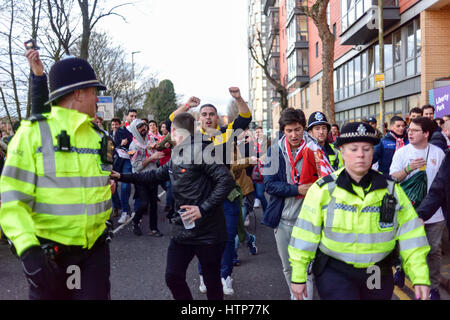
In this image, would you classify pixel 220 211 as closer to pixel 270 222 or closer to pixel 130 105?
pixel 270 222

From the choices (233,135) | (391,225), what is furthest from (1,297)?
(391,225)

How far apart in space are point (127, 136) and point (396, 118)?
553cm

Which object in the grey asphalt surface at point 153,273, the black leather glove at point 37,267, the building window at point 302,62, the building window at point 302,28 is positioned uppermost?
the building window at point 302,28

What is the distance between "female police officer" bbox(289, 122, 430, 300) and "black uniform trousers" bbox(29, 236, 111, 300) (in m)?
1.20

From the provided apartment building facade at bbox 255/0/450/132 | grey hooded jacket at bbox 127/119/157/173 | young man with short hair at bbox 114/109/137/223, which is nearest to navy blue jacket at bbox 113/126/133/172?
young man with short hair at bbox 114/109/137/223

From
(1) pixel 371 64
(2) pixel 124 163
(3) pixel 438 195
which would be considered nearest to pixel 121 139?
(2) pixel 124 163

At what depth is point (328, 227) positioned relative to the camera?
271 centimetres

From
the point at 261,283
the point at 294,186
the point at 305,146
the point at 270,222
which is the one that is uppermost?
the point at 305,146

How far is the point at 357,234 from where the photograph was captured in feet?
8.67

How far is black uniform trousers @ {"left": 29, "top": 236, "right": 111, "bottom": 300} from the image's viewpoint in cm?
247

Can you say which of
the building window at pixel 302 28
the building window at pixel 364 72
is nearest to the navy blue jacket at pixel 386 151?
the building window at pixel 364 72

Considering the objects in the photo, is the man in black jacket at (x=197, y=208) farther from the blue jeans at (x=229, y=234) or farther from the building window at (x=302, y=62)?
the building window at (x=302, y=62)

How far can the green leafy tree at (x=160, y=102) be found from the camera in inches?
2061

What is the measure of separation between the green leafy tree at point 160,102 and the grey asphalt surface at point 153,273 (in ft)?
Answer: 140
